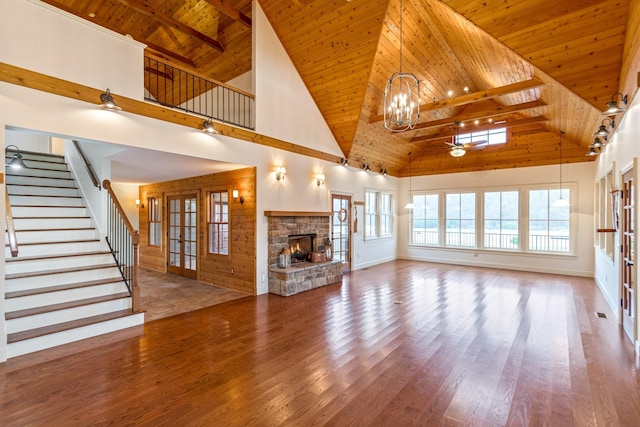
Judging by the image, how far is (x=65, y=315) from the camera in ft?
12.1

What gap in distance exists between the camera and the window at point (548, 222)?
7754mm

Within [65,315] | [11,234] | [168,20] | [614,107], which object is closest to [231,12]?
[168,20]

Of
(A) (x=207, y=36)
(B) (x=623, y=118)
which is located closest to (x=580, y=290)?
(B) (x=623, y=118)

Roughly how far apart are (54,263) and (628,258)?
7.87 meters

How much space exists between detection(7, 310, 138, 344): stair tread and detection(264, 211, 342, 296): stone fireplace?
2.49 m

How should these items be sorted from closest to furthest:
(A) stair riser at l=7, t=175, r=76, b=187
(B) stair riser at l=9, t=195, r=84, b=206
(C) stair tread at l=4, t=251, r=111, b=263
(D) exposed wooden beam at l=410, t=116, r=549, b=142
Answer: (C) stair tread at l=4, t=251, r=111, b=263
(B) stair riser at l=9, t=195, r=84, b=206
(A) stair riser at l=7, t=175, r=76, b=187
(D) exposed wooden beam at l=410, t=116, r=549, b=142

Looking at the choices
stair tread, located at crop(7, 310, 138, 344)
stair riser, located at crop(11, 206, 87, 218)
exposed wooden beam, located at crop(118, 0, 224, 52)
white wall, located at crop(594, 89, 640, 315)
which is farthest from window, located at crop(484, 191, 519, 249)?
stair riser, located at crop(11, 206, 87, 218)

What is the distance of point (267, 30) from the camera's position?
19.7 ft

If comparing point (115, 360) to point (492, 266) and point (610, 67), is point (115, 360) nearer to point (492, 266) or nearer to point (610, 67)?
point (610, 67)

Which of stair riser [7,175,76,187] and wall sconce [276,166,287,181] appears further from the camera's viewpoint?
wall sconce [276,166,287,181]

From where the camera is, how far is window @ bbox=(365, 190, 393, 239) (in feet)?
30.0

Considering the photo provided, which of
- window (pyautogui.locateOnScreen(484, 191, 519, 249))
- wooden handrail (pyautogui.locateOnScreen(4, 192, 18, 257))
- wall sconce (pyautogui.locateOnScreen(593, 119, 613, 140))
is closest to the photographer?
wooden handrail (pyautogui.locateOnScreen(4, 192, 18, 257))

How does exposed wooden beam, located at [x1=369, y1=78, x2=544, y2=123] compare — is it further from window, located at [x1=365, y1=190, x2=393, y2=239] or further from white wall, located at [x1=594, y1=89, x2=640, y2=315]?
window, located at [x1=365, y1=190, x2=393, y2=239]

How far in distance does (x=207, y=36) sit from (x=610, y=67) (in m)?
7.03
